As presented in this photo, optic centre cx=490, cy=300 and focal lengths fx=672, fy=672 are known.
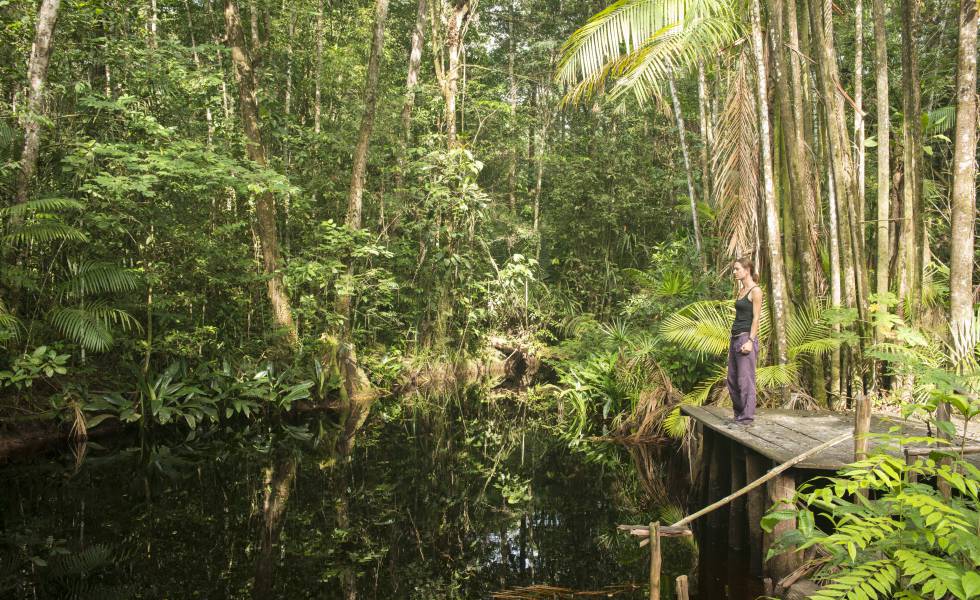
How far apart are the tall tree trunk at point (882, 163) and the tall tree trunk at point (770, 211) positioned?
3.59 ft

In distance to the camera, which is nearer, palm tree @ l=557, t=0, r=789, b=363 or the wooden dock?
the wooden dock

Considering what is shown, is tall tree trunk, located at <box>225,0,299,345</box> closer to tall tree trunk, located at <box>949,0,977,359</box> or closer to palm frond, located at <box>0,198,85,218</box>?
Answer: palm frond, located at <box>0,198,85,218</box>

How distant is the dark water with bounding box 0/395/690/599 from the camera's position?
17.3 feet

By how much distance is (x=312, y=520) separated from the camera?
21.8 ft

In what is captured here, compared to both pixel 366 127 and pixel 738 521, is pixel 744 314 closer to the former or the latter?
pixel 738 521

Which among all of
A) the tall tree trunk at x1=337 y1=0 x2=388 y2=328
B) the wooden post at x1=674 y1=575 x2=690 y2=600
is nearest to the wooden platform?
the wooden post at x1=674 y1=575 x2=690 y2=600

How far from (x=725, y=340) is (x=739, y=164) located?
2.26m

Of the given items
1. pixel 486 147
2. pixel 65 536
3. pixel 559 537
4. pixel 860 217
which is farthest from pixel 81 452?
pixel 486 147

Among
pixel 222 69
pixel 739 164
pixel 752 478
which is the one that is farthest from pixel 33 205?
pixel 739 164

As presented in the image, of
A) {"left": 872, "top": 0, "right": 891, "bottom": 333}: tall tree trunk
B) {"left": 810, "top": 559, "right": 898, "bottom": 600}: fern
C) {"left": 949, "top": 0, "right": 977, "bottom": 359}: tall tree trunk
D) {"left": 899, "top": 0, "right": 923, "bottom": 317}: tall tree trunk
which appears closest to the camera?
{"left": 810, "top": 559, "right": 898, "bottom": 600}: fern

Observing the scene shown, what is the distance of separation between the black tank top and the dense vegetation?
1087 mm

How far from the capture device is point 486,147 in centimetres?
1798

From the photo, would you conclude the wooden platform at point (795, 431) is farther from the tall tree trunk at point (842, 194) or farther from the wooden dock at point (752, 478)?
the tall tree trunk at point (842, 194)

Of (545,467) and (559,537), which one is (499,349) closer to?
(545,467)
